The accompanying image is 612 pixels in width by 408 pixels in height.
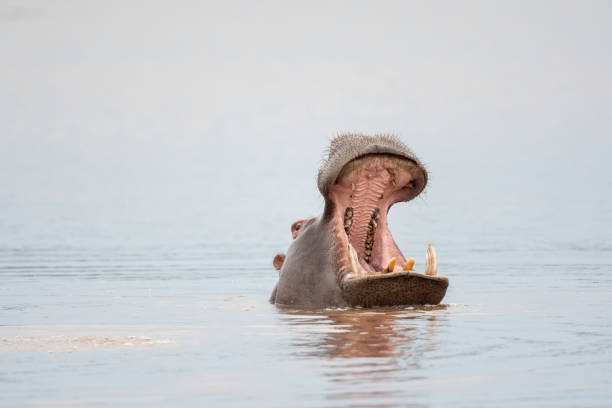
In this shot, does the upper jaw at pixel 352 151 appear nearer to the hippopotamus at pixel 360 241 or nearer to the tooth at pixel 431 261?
the hippopotamus at pixel 360 241

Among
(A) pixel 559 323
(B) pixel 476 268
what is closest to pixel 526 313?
(A) pixel 559 323

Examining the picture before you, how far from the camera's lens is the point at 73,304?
400 inches

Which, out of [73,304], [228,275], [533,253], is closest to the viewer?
[73,304]

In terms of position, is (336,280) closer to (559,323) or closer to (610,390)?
(559,323)

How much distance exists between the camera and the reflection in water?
5316 millimetres

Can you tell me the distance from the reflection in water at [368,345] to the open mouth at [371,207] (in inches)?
14.8

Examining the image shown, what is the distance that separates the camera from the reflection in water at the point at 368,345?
17.4 feet

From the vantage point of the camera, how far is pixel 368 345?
6637 millimetres

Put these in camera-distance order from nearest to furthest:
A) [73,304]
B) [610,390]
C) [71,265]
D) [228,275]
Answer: [610,390] → [73,304] → [228,275] → [71,265]

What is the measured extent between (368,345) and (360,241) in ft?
7.42

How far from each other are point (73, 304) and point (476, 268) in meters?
6.19

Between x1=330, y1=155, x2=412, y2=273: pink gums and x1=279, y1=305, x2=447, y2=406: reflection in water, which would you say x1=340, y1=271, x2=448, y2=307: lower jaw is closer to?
x1=279, y1=305, x2=447, y2=406: reflection in water

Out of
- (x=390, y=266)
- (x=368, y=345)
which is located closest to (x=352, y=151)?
(x=390, y=266)

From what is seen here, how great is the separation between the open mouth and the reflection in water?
0.38 metres
